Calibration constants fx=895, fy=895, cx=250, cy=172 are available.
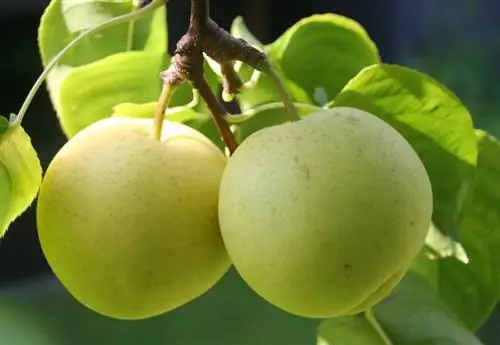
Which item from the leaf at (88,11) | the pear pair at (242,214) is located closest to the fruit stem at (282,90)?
the pear pair at (242,214)

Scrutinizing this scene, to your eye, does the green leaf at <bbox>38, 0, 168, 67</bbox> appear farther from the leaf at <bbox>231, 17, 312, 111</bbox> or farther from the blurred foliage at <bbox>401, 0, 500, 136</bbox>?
the blurred foliage at <bbox>401, 0, 500, 136</bbox>

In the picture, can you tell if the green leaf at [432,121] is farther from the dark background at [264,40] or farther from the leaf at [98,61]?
the dark background at [264,40]

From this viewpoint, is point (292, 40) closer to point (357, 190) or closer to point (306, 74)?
point (306, 74)

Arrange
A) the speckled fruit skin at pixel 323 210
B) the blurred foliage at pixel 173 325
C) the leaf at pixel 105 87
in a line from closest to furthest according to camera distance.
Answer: the speckled fruit skin at pixel 323 210
the leaf at pixel 105 87
the blurred foliage at pixel 173 325

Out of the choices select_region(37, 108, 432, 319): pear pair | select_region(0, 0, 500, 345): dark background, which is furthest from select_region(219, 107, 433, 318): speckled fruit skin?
select_region(0, 0, 500, 345): dark background

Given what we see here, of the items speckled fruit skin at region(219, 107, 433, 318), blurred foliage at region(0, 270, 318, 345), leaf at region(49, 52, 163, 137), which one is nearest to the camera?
speckled fruit skin at region(219, 107, 433, 318)

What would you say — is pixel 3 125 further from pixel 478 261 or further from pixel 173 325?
pixel 173 325
